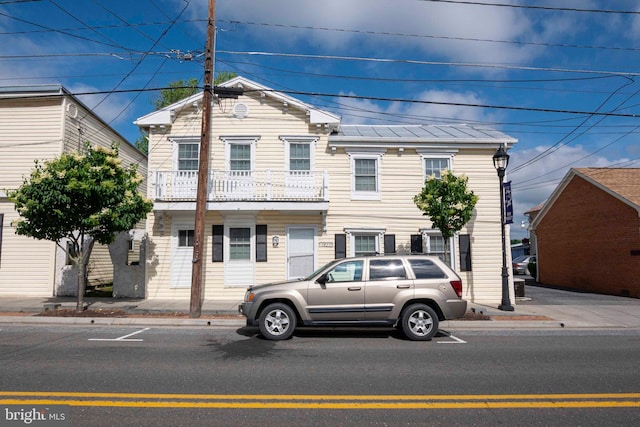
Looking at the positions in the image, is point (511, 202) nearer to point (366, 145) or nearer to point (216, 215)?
point (366, 145)

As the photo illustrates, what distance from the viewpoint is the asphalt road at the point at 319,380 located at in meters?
4.23

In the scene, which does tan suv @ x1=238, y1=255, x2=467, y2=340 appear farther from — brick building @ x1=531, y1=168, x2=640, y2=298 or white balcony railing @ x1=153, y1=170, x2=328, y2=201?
brick building @ x1=531, y1=168, x2=640, y2=298

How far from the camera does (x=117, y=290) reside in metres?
14.4

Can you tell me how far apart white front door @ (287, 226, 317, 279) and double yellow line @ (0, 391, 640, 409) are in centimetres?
967

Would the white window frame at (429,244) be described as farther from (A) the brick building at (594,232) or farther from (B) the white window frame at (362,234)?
(A) the brick building at (594,232)

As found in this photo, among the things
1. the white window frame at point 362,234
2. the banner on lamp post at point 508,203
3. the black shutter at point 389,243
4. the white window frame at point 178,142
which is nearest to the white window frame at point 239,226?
the white window frame at point 178,142

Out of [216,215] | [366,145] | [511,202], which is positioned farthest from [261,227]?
[511,202]

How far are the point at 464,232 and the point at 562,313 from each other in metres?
4.02

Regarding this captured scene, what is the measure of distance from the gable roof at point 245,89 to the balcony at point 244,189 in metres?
2.01

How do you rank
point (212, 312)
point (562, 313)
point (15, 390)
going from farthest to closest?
point (562, 313) → point (212, 312) → point (15, 390)

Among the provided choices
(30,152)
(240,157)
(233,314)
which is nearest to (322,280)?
(233,314)

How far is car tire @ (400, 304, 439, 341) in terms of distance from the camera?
815cm

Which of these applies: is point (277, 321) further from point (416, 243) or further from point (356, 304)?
point (416, 243)

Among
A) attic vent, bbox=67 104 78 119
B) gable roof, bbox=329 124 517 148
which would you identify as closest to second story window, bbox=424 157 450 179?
gable roof, bbox=329 124 517 148
